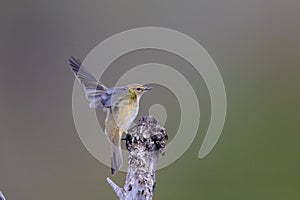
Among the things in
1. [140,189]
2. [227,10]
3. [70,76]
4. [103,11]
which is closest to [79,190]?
[70,76]

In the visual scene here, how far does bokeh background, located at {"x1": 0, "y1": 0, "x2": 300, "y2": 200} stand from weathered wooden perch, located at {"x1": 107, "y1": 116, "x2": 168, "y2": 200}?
5.12 feet

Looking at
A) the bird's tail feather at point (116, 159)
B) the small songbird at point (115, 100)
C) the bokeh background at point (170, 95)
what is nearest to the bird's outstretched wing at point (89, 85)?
the small songbird at point (115, 100)

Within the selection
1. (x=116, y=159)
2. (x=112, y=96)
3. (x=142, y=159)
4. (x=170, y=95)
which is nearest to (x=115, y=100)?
(x=112, y=96)

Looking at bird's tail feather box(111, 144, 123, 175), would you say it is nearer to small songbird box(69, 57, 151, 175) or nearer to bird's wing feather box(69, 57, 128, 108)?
small songbird box(69, 57, 151, 175)

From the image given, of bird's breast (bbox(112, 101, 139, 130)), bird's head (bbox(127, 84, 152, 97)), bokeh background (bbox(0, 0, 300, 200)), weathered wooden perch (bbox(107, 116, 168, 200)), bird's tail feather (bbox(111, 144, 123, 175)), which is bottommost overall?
weathered wooden perch (bbox(107, 116, 168, 200))

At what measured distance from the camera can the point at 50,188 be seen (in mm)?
2908

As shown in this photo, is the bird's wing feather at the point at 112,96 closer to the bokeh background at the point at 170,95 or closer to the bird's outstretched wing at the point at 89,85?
the bird's outstretched wing at the point at 89,85

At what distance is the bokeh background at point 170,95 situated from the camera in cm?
284

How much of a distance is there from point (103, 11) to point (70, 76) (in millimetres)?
663

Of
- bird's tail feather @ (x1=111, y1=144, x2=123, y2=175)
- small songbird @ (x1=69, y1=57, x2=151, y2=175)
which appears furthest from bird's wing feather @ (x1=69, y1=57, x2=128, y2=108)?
bird's tail feather @ (x1=111, y1=144, x2=123, y2=175)

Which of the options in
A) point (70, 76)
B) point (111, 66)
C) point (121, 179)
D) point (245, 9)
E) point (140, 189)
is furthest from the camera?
point (245, 9)

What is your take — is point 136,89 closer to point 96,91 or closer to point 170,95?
point 96,91

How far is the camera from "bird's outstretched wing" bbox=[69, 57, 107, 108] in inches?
51.3

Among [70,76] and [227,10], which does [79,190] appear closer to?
[70,76]
